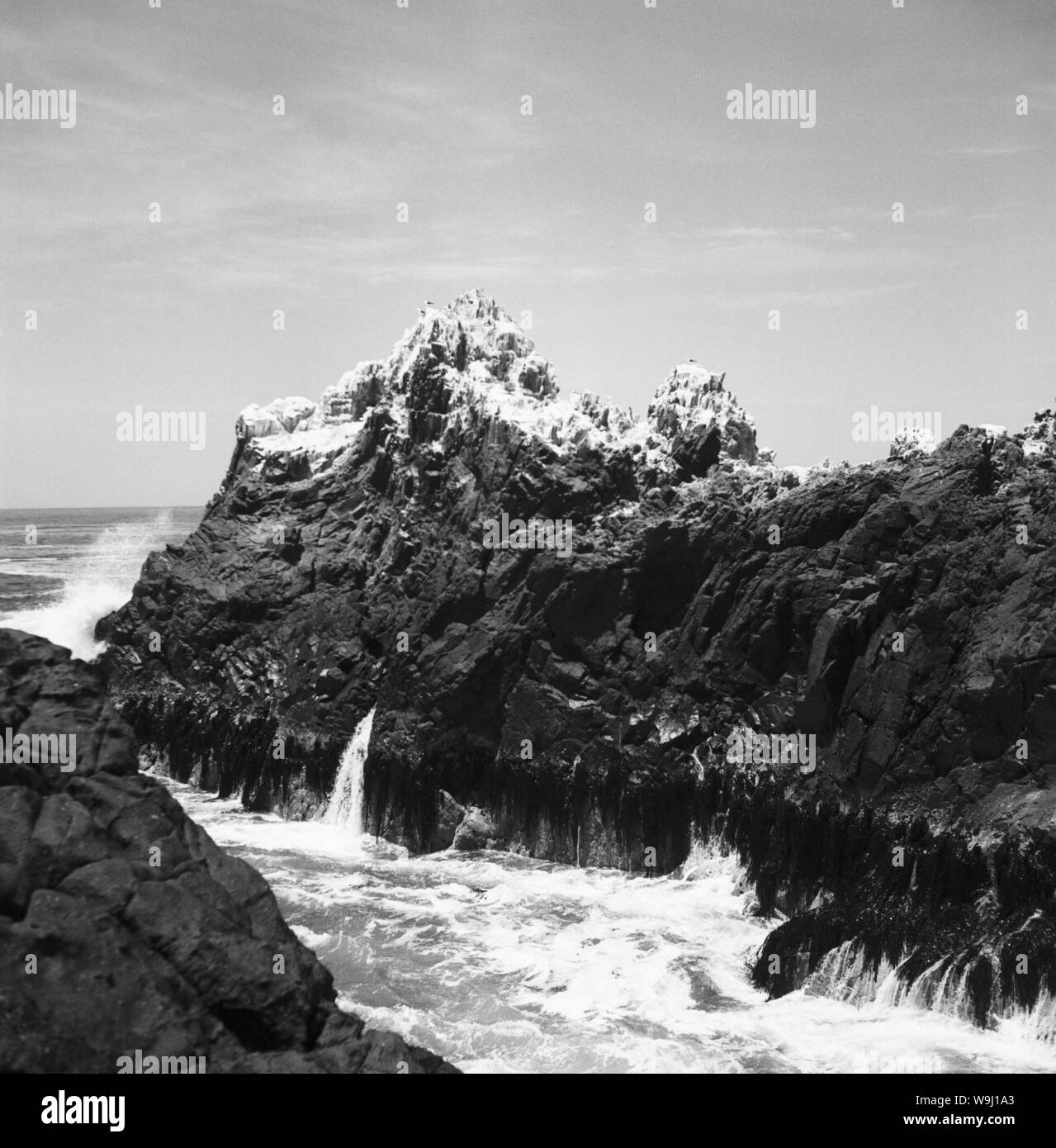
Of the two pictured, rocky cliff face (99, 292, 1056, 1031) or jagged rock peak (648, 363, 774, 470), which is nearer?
rocky cliff face (99, 292, 1056, 1031)

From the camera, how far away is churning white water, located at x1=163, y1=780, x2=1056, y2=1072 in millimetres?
42531

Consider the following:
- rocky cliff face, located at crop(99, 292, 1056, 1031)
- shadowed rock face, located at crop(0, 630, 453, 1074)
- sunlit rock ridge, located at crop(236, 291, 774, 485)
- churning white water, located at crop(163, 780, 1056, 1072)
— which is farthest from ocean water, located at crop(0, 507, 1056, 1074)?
sunlit rock ridge, located at crop(236, 291, 774, 485)

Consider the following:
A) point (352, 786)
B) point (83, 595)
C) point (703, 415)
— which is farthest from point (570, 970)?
point (83, 595)

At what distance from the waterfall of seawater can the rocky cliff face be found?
777 millimetres

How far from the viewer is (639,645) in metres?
70.2

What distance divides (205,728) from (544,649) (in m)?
20.9

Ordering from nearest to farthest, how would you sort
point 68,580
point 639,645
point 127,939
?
point 127,939 → point 639,645 → point 68,580

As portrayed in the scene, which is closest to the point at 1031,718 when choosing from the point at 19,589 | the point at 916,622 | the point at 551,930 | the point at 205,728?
the point at 916,622

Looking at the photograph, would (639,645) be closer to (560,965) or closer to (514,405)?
(514,405)

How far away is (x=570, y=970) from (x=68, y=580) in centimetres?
9325

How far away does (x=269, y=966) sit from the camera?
30.1 metres

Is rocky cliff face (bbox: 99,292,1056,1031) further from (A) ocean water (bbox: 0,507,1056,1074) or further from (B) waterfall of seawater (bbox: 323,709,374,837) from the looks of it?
(A) ocean water (bbox: 0,507,1056,1074)

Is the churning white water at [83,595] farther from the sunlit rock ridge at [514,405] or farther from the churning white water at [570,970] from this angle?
the churning white water at [570,970]
